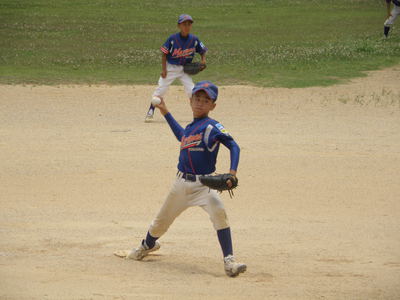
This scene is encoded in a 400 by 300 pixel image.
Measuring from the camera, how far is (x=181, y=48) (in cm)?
1302

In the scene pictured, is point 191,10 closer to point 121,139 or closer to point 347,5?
point 347,5

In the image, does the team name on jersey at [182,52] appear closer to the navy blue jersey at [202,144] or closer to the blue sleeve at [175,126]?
the blue sleeve at [175,126]

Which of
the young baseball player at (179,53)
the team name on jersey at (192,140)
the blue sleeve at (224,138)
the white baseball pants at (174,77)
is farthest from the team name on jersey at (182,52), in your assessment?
the blue sleeve at (224,138)

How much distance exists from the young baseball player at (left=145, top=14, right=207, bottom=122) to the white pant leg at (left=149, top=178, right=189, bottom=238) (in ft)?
21.2

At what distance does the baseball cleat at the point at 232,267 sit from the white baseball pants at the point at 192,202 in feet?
0.88

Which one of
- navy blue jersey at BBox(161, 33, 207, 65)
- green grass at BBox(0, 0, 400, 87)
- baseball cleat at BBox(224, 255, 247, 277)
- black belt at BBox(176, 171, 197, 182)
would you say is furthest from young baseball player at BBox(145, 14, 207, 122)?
baseball cleat at BBox(224, 255, 247, 277)

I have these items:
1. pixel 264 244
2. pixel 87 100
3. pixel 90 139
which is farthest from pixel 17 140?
pixel 264 244

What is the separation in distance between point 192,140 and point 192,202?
1.72 ft

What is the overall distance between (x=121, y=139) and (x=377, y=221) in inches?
191

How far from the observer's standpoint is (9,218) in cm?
805

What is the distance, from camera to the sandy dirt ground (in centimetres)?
627

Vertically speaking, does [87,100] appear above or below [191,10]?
below

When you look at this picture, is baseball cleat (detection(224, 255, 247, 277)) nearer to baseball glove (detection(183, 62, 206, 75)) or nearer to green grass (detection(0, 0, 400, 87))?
baseball glove (detection(183, 62, 206, 75))

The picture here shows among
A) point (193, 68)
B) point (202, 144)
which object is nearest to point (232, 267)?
point (202, 144)
